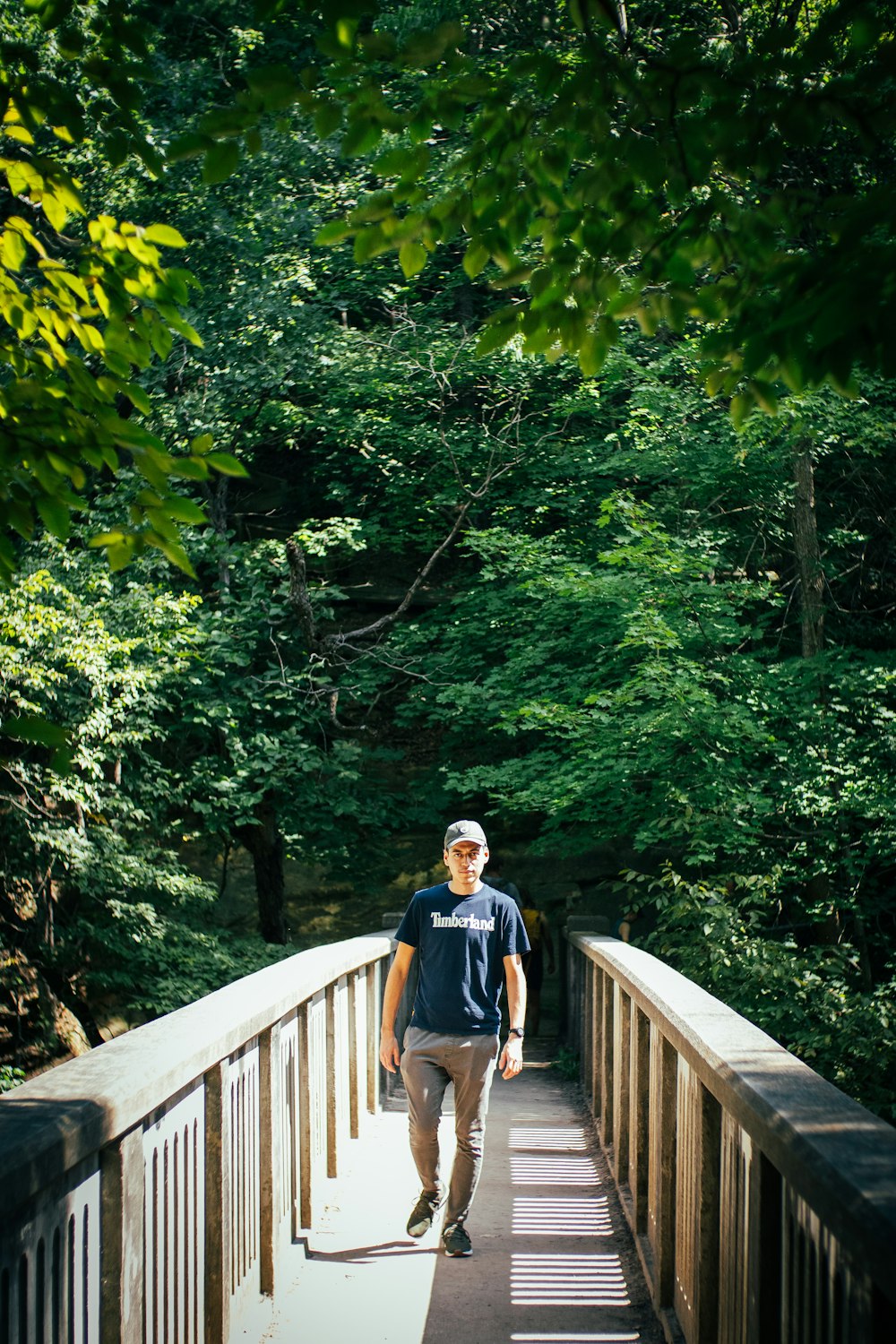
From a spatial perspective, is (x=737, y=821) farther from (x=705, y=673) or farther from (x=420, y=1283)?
(x=420, y=1283)

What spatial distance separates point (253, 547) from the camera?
614 inches

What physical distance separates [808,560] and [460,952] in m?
10.9

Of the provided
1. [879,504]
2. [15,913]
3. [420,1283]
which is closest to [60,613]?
[15,913]

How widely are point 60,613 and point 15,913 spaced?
147 inches

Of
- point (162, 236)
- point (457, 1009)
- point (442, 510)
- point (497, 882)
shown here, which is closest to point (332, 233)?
point (162, 236)

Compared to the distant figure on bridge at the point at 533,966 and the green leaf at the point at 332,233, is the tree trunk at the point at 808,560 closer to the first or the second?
the distant figure on bridge at the point at 533,966

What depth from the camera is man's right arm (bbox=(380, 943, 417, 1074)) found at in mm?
5270

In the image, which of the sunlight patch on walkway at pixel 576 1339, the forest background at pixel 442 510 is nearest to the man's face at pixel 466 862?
the sunlight patch on walkway at pixel 576 1339

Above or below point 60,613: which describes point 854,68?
above

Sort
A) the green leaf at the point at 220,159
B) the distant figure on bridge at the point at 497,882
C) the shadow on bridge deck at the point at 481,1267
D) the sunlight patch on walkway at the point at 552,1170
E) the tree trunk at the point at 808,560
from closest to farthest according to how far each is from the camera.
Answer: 1. the green leaf at the point at 220,159
2. the shadow on bridge deck at the point at 481,1267
3. the sunlight patch on walkway at the point at 552,1170
4. the distant figure on bridge at the point at 497,882
5. the tree trunk at the point at 808,560

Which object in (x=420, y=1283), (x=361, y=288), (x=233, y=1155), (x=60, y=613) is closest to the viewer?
(x=233, y=1155)

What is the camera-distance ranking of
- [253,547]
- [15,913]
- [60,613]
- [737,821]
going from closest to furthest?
[60,613] → [737,821] → [15,913] → [253,547]

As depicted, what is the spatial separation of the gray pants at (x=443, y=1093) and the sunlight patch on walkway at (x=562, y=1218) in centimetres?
58

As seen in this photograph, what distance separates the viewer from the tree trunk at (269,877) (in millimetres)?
16031
